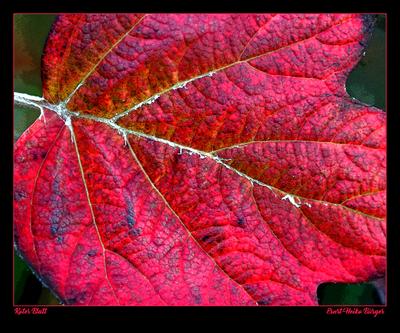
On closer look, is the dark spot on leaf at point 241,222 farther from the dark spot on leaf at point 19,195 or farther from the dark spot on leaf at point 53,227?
the dark spot on leaf at point 19,195

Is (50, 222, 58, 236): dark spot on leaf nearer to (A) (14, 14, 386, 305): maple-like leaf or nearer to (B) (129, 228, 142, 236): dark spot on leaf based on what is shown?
(A) (14, 14, 386, 305): maple-like leaf

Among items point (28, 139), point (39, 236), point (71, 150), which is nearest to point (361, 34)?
point (71, 150)

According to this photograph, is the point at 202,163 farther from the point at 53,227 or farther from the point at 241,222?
the point at 53,227

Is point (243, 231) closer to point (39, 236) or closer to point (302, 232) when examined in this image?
point (302, 232)

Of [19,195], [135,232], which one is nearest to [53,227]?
[19,195]

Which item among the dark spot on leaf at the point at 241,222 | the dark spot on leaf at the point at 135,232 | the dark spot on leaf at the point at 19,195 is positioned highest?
the dark spot on leaf at the point at 19,195

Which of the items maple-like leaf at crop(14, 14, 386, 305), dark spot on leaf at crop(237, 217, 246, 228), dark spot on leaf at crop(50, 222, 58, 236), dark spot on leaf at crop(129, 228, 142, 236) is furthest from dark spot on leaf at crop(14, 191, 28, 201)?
dark spot on leaf at crop(237, 217, 246, 228)

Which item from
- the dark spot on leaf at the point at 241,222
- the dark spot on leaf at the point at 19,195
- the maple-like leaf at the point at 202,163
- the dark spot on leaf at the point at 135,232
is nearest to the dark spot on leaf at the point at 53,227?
the maple-like leaf at the point at 202,163

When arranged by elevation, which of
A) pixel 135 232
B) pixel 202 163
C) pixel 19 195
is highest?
pixel 202 163
